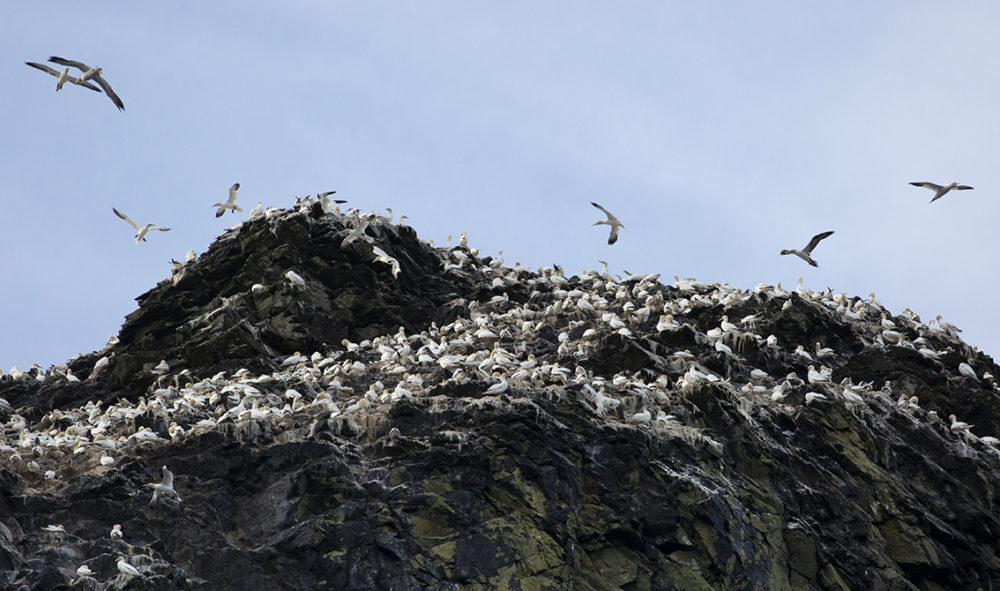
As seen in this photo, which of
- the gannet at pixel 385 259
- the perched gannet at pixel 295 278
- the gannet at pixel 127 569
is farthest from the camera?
the gannet at pixel 385 259

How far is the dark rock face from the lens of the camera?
76.8ft

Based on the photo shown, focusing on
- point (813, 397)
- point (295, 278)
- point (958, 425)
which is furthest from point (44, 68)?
point (958, 425)

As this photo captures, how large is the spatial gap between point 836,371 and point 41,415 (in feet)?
75.3

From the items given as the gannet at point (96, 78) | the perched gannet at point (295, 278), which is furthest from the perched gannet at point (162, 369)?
the gannet at point (96, 78)

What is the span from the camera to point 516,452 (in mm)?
→ 24984

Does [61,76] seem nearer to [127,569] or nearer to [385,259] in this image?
[385,259]

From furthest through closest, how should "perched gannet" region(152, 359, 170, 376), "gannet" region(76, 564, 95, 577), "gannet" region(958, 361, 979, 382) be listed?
"gannet" region(958, 361, 979, 382)
"perched gannet" region(152, 359, 170, 376)
"gannet" region(76, 564, 95, 577)

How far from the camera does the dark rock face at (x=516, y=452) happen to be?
922 inches

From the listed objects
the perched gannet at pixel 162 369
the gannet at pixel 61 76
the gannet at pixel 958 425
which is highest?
the gannet at pixel 61 76

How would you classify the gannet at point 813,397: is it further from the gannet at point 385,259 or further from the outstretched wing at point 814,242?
the gannet at point 385,259

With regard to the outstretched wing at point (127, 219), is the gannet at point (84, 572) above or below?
below

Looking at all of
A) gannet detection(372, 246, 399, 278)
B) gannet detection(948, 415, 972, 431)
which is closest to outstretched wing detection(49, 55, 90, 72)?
→ gannet detection(372, 246, 399, 278)

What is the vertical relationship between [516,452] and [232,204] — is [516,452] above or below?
below

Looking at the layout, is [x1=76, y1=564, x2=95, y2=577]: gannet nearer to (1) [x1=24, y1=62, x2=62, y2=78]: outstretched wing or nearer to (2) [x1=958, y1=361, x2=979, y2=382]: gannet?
(1) [x1=24, y1=62, x2=62, y2=78]: outstretched wing
